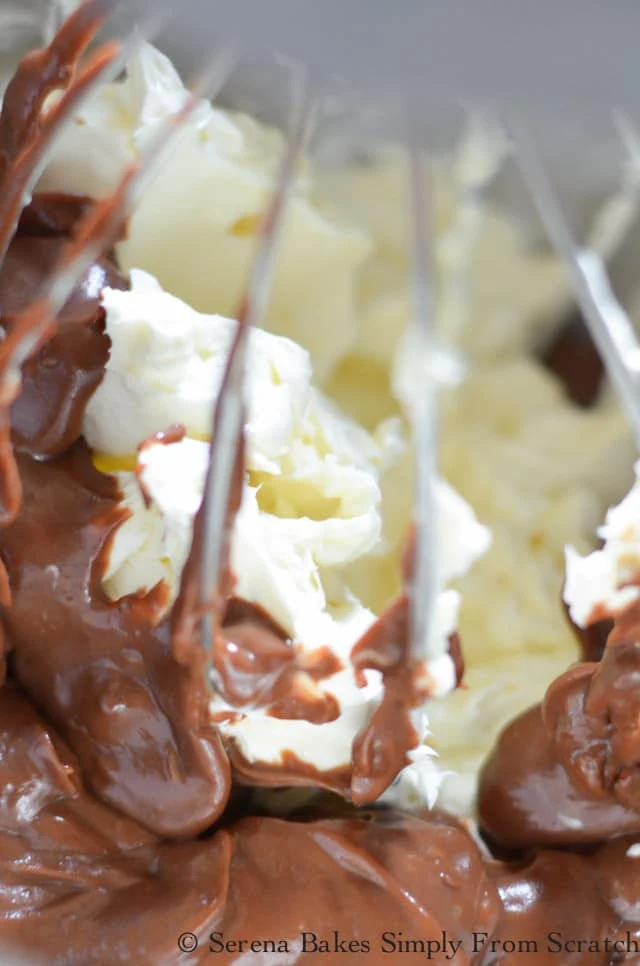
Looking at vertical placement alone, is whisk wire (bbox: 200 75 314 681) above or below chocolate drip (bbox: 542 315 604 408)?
above

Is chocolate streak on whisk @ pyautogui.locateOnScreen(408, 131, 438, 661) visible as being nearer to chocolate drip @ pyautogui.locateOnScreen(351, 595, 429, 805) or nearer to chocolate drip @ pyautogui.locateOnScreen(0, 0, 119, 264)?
chocolate drip @ pyautogui.locateOnScreen(351, 595, 429, 805)

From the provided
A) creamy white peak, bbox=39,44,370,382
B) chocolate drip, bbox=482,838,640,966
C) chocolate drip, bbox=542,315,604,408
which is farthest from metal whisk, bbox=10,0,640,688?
chocolate drip, bbox=542,315,604,408

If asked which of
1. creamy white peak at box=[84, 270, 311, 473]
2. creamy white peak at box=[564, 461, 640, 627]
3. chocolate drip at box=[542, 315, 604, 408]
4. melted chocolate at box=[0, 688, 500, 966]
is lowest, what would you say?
melted chocolate at box=[0, 688, 500, 966]

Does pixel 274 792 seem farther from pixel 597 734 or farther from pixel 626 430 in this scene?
pixel 626 430

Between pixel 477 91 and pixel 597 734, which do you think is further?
pixel 597 734

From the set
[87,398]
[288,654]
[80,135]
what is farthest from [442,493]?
[80,135]

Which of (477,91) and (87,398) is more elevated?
(477,91)

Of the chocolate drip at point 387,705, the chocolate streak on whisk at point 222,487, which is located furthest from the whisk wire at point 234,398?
the chocolate drip at point 387,705

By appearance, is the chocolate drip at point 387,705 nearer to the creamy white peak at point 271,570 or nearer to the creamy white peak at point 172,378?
the creamy white peak at point 271,570
